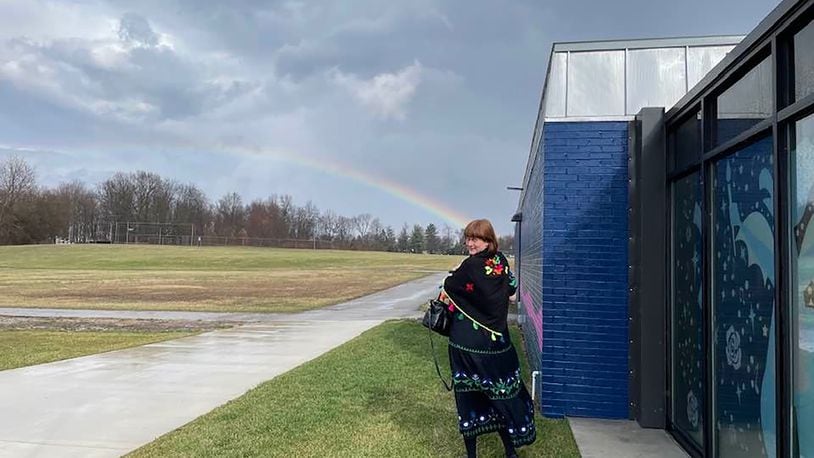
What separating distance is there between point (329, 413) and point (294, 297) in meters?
17.3

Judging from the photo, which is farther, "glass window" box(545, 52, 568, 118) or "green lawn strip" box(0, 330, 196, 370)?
"green lawn strip" box(0, 330, 196, 370)

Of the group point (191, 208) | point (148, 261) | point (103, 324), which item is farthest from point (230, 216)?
point (103, 324)

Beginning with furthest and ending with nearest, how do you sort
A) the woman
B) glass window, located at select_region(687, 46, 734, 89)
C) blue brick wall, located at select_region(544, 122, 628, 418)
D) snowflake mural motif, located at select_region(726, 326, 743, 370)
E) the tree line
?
the tree line
blue brick wall, located at select_region(544, 122, 628, 418)
glass window, located at select_region(687, 46, 734, 89)
the woman
snowflake mural motif, located at select_region(726, 326, 743, 370)

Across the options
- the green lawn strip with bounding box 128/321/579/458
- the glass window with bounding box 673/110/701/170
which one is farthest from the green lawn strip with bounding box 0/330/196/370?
the glass window with bounding box 673/110/701/170

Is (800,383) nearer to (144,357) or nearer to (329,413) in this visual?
(329,413)

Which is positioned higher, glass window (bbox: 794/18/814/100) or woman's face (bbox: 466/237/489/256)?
glass window (bbox: 794/18/814/100)

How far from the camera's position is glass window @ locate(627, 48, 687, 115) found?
510 centimetres

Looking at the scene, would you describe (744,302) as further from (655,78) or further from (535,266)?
(535,266)

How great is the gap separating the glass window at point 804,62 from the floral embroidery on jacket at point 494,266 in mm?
1929

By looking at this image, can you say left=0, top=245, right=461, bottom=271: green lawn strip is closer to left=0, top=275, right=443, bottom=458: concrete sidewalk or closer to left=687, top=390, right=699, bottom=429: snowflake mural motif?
left=0, top=275, right=443, bottom=458: concrete sidewalk

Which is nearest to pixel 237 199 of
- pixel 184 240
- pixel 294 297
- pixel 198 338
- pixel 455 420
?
pixel 184 240

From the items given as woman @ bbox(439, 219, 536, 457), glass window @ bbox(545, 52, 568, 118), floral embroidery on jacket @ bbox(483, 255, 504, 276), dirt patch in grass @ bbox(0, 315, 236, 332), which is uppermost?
glass window @ bbox(545, 52, 568, 118)

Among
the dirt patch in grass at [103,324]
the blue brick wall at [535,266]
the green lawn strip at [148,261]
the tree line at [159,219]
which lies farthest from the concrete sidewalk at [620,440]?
the tree line at [159,219]

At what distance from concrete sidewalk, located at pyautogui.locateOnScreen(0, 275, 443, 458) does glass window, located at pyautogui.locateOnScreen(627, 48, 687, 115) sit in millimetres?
5087
